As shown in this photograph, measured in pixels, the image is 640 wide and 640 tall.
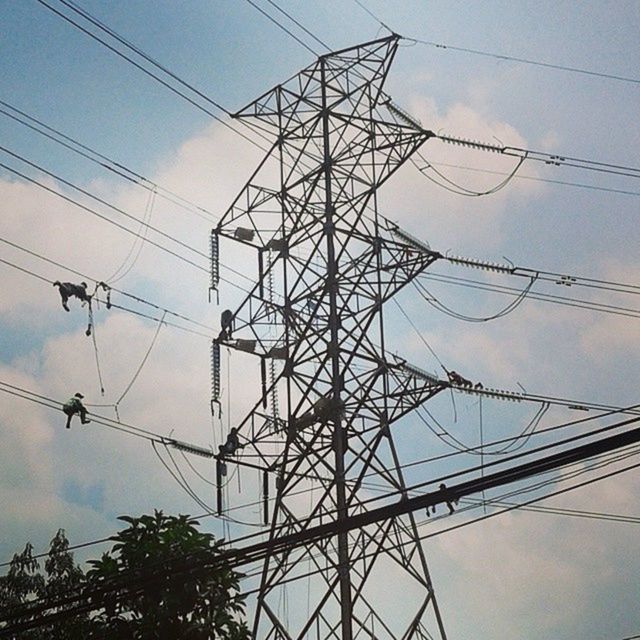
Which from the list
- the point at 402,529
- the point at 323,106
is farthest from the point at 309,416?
the point at 323,106

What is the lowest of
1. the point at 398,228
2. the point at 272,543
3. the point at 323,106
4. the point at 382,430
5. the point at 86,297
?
the point at 272,543

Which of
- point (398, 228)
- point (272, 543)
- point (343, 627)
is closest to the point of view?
point (272, 543)

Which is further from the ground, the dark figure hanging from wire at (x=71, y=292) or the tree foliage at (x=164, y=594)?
the dark figure hanging from wire at (x=71, y=292)

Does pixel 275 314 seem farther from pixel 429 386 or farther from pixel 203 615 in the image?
pixel 203 615

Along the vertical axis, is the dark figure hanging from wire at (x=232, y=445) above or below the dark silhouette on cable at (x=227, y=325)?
below

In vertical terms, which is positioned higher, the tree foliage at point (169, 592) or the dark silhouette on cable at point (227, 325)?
the dark silhouette on cable at point (227, 325)

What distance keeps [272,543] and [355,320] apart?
1310cm

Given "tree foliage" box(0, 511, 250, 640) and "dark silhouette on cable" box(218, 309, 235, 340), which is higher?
"dark silhouette on cable" box(218, 309, 235, 340)

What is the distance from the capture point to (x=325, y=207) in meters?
29.4

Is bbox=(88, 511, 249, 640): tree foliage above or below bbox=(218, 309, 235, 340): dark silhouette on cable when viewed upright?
below

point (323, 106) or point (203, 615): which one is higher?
point (323, 106)

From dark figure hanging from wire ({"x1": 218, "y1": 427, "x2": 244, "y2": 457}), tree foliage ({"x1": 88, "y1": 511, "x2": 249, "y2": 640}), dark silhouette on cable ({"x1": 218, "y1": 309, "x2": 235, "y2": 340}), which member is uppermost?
dark silhouette on cable ({"x1": 218, "y1": 309, "x2": 235, "y2": 340})

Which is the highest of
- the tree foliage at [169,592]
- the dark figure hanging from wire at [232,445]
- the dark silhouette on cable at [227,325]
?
the dark silhouette on cable at [227,325]

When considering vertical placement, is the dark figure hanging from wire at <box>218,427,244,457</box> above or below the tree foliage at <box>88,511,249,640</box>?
above
